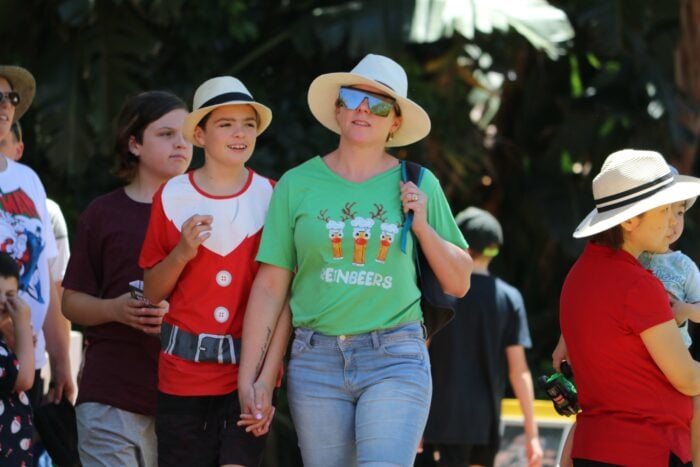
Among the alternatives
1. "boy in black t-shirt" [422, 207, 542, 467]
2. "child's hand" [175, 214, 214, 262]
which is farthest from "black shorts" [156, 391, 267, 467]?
"boy in black t-shirt" [422, 207, 542, 467]

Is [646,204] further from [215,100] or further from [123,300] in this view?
[123,300]

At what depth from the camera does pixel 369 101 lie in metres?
5.12

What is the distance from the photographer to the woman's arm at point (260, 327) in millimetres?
5012

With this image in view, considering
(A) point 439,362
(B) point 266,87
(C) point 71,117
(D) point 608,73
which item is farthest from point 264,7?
(A) point 439,362

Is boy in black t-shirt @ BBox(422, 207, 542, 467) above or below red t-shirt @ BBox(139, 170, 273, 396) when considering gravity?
below

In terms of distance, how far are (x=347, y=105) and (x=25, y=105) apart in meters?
1.96

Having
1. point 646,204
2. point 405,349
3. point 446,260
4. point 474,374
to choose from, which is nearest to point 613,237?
point 646,204

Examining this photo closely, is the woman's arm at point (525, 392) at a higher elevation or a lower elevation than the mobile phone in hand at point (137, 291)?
lower

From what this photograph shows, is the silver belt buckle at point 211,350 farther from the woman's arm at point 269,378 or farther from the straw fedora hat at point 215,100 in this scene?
the straw fedora hat at point 215,100

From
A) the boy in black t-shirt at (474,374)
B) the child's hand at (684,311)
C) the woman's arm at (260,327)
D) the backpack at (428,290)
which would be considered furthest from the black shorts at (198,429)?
the boy in black t-shirt at (474,374)

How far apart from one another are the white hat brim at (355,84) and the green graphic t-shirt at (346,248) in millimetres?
280

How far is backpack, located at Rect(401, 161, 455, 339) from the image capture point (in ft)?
16.8

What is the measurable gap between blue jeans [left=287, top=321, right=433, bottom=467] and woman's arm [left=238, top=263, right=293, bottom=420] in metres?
0.11

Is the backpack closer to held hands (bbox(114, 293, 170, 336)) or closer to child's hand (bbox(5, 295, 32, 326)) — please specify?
held hands (bbox(114, 293, 170, 336))
